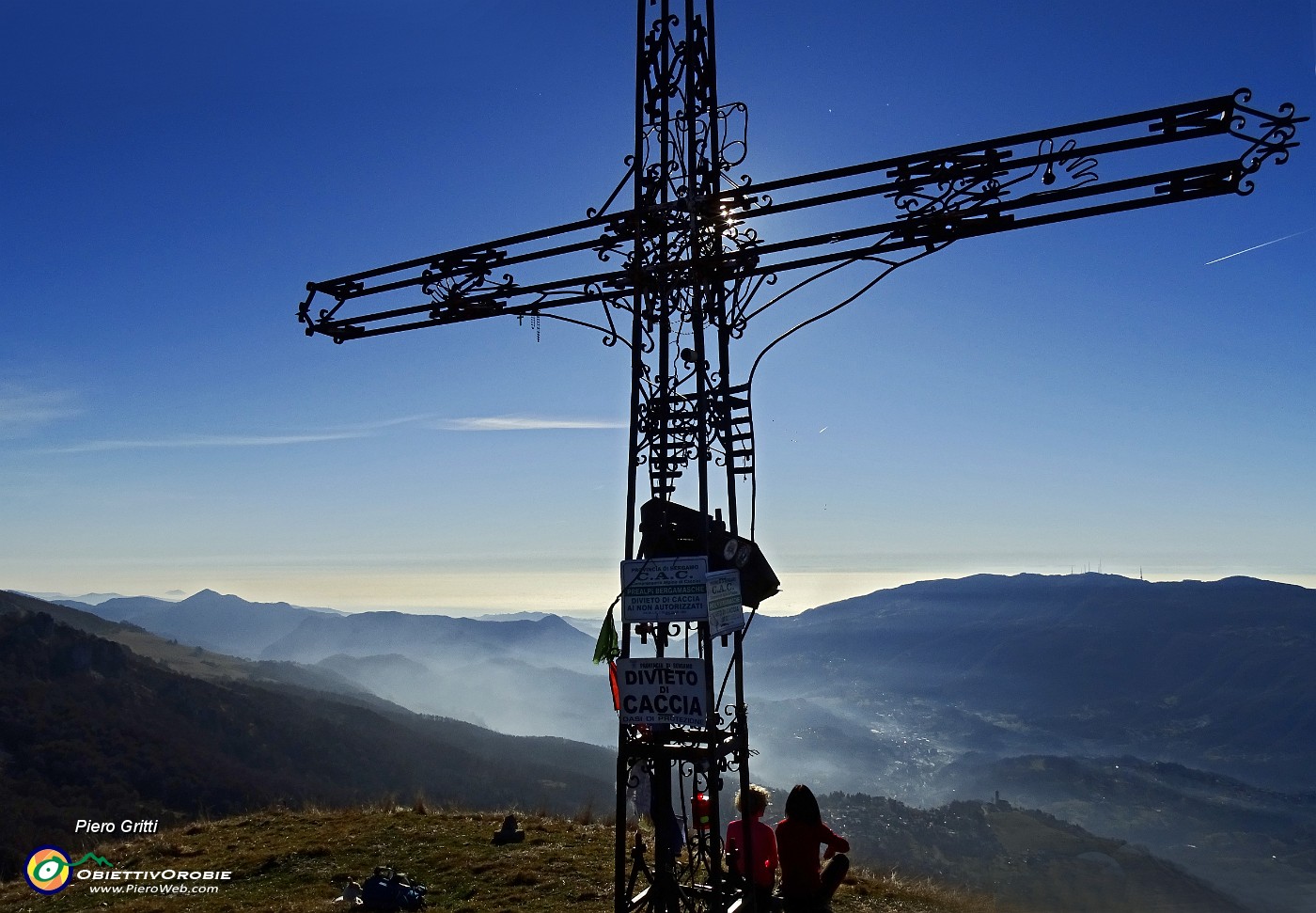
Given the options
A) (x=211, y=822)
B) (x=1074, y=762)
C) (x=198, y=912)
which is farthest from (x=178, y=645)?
(x=1074, y=762)

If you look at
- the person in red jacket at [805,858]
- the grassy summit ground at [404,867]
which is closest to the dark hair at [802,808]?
the person in red jacket at [805,858]

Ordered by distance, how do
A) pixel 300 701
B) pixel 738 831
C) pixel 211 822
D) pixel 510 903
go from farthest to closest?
pixel 300 701
pixel 211 822
pixel 510 903
pixel 738 831

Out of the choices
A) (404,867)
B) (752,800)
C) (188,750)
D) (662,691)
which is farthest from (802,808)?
(188,750)

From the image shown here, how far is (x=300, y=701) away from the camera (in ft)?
235

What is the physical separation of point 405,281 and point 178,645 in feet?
361

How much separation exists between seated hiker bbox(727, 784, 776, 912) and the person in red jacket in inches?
7.9

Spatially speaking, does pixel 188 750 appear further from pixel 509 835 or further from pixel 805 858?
pixel 805 858

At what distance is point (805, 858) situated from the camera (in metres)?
7.93

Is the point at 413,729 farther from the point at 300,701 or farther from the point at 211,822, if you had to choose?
the point at 211,822

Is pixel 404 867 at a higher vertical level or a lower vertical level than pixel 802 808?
lower

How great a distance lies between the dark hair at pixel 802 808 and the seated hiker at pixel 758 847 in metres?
0.33

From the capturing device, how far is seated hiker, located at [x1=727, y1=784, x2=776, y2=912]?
7196mm

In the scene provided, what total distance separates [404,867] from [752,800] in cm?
782

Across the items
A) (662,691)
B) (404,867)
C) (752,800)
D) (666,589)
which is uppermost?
(666,589)
